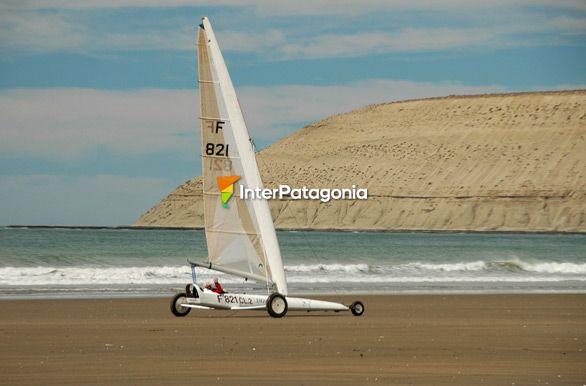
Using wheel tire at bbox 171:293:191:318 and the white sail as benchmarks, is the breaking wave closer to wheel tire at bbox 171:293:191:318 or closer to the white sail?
wheel tire at bbox 171:293:191:318

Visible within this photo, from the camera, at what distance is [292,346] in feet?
64.8

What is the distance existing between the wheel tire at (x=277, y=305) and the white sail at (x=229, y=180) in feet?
2.15

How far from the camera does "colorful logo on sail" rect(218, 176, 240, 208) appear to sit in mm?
26000

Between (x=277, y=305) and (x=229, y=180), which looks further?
(x=229, y=180)

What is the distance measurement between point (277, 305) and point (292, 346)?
18.4ft

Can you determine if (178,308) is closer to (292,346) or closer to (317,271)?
(292,346)

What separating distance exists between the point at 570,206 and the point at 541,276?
114328mm

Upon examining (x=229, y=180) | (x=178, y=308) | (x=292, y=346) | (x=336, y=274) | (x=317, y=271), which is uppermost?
(x=317, y=271)

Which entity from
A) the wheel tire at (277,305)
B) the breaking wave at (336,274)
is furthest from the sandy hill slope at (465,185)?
the wheel tire at (277,305)

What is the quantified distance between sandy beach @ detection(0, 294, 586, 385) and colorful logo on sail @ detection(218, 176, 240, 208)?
246 cm

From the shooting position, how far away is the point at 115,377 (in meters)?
15.6

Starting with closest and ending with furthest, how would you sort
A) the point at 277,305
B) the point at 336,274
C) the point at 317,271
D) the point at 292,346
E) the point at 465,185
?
1. the point at 292,346
2. the point at 277,305
3. the point at 336,274
4. the point at 317,271
5. the point at 465,185

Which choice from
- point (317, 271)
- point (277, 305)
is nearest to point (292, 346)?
point (277, 305)

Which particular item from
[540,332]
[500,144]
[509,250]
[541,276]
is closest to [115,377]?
[540,332]
